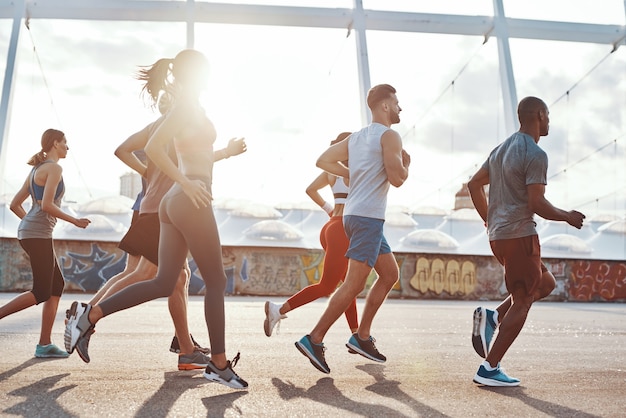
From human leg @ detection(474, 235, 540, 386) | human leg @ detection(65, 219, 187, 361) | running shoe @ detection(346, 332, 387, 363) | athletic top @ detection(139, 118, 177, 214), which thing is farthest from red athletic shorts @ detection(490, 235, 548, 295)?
athletic top @ detection(139, 118, 177, 214)

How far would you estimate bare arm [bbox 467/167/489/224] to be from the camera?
4.47 metres

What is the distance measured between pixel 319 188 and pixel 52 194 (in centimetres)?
195

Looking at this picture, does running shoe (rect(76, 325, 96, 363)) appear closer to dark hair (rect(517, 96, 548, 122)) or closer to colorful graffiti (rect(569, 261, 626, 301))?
dark hair (rect(517, 96, 548, 122))

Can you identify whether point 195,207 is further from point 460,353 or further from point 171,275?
point 460,353

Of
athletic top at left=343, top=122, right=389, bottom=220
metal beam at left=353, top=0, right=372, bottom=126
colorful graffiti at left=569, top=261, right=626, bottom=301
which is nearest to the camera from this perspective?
athletic top at left=343, top=122, right=389, bottom=220

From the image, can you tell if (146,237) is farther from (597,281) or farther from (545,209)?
(597,281)

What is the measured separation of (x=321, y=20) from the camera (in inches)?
980

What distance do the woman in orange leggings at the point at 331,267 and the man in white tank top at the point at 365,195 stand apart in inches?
18.1

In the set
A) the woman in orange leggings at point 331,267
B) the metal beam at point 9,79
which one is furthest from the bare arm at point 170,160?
the metal beam at point 9,79

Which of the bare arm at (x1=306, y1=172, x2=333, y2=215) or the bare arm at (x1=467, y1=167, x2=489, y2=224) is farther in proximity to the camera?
the bare arm at (x1=306, y1=172, x2=333, y2=215)

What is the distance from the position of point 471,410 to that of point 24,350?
3334 millimetres

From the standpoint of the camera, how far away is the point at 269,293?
18.8 metres

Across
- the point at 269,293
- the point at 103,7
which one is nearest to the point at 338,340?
the point at 269,293

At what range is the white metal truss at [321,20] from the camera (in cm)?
2369
